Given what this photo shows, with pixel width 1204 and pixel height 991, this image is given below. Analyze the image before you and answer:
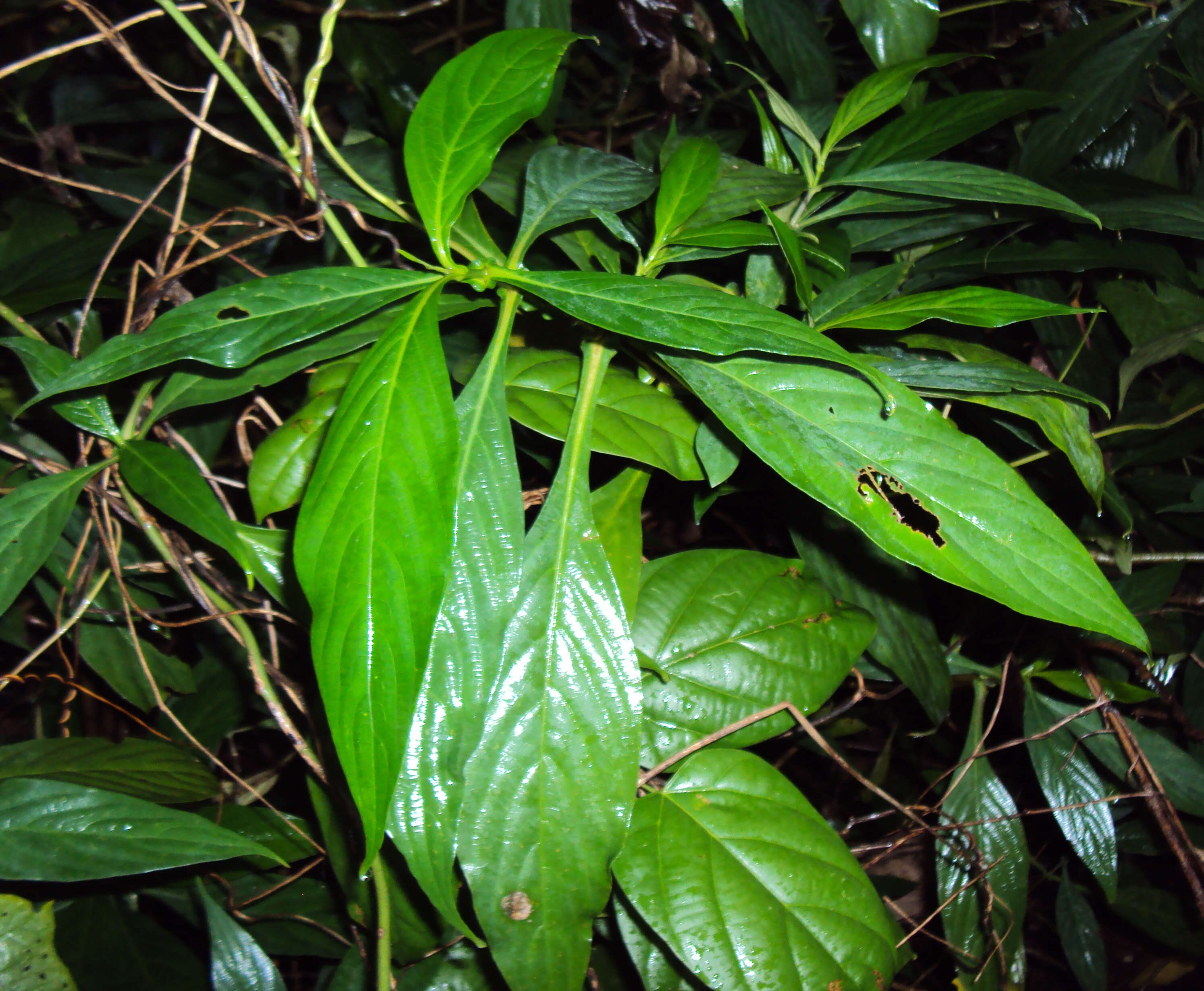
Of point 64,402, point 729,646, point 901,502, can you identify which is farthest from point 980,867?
point 64,402

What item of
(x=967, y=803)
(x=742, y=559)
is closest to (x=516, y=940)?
(x=742, y=559)

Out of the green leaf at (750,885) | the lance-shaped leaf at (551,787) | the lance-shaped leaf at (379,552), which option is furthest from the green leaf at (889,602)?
the lance-shaped leaf at (379,552)

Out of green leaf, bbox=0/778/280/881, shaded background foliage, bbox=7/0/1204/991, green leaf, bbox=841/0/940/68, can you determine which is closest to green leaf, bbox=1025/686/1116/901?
shaded background foliage, bbox=7/0/1204/991

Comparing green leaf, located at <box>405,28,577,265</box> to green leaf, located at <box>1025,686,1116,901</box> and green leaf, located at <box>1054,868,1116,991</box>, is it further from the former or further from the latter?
green leaf, located at <box>1054,868,1116,991</box>

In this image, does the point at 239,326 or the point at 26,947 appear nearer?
the point at 239,326

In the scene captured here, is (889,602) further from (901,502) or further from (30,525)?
(30,525)
